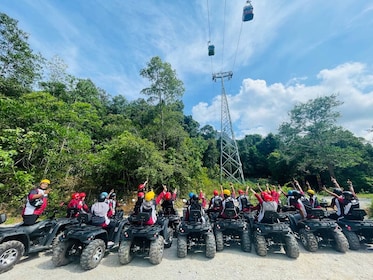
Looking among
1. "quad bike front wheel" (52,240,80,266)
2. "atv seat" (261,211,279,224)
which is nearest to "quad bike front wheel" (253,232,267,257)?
"atv seat" (261,211,279,224)

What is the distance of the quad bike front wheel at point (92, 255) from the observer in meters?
3.70

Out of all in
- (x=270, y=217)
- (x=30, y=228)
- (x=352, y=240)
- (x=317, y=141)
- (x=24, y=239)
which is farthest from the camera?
(x=317, y=141)

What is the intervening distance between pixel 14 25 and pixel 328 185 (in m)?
36.5

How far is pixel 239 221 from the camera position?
4.91 metres

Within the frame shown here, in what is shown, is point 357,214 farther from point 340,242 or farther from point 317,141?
point 317,141

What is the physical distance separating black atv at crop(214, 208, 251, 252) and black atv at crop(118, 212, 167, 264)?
1.61m

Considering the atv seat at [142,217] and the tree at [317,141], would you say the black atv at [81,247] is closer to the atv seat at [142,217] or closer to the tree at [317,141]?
the atv seat at [142,217]

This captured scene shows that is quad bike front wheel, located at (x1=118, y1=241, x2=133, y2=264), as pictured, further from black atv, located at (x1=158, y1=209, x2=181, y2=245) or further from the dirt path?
black atv, located at (x1=158, y1=209, x2=181, y2=245)

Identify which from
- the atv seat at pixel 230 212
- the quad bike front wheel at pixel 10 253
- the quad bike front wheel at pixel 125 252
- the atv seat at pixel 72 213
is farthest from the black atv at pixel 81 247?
the atv seat at pixel 230 212

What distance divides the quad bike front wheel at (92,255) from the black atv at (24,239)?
152cm

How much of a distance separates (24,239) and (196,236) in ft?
13.5

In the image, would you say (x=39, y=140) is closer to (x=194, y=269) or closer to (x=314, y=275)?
(x=194, y=269)

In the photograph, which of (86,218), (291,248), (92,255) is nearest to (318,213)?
(291,248)

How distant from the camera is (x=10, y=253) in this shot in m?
3.82
